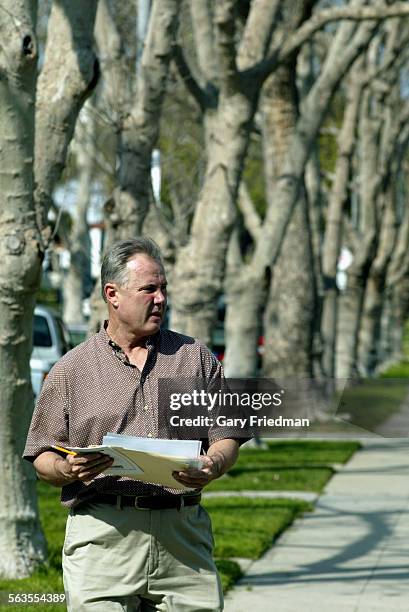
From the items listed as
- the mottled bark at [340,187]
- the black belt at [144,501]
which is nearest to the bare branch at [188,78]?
the black belt at [144,501]

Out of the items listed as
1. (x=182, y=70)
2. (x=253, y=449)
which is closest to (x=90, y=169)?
(x=253, y=449)

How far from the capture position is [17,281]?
7.68 meters

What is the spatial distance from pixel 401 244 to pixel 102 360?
3686 cm

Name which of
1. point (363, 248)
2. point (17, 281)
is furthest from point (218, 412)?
point (363, 248)

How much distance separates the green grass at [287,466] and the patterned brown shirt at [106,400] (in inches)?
339

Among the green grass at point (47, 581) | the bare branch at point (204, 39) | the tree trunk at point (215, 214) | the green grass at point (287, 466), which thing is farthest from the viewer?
the green grass at point (287, 466)

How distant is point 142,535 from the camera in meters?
4.59

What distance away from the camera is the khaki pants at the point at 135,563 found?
458 cm

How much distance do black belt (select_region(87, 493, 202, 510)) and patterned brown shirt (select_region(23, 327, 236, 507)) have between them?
0.07 feet

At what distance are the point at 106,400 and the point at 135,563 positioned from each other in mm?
530

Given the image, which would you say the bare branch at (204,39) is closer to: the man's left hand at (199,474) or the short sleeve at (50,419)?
the short sleeve at (50,419)

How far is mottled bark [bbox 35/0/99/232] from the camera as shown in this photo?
8031mm

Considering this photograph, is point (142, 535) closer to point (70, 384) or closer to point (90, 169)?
point (70, 384)

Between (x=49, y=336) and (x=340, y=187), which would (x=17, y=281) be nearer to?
(x=49, y=336)
